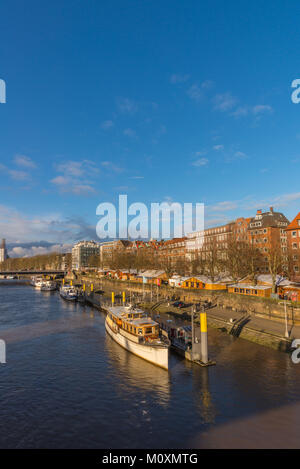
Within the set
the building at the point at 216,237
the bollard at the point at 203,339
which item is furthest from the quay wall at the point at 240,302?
the building at the point at 216,237

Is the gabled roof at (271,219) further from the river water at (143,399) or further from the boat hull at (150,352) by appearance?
the boat hull at (150,352)

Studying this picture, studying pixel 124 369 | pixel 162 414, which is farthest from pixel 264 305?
pixel 162 414

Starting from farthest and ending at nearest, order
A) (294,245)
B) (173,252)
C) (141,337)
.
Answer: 1. (173,252)
2. (294,245)
3. (141,337)

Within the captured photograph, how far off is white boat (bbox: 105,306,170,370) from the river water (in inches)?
45.2

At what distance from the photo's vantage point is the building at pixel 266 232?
88.7 meters

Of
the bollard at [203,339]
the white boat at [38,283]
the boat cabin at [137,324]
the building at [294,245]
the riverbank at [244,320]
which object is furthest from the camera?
the white boat at [38,283]

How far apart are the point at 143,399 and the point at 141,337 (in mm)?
10473

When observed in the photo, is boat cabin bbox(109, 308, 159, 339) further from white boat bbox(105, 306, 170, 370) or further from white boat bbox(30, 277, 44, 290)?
white boat bbox(30, 277, 44, 290)

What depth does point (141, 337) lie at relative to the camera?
3369 centimetres

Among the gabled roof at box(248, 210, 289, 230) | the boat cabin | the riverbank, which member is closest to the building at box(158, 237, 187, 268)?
the gabled roof at box(248, 210, 289, 230)

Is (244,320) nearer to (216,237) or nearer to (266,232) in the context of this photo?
(266,232)

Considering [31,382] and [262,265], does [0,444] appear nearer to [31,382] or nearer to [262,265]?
[31,382]

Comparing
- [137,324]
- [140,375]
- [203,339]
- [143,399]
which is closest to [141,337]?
[137,324]

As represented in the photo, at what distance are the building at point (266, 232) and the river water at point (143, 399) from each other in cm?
5810
